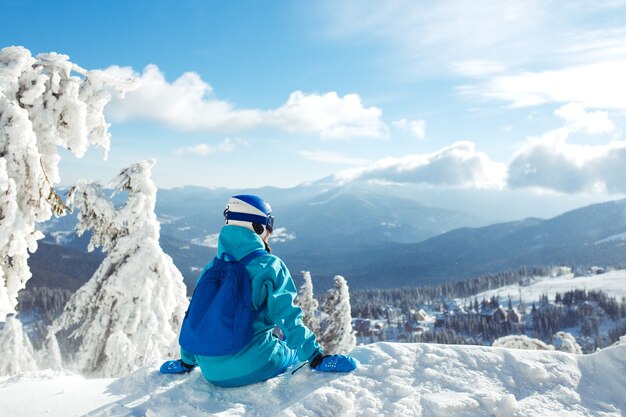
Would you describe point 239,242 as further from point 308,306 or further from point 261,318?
point 308,306

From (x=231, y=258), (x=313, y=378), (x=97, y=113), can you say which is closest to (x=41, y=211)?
(x=97, y=113)

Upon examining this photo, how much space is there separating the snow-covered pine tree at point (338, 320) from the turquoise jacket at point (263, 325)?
18.4m

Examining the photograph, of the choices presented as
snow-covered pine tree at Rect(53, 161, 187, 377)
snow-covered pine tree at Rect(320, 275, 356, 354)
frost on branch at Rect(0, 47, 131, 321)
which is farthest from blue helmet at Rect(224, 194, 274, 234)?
snow-covered pine tree at Rect(320, 275, 356, 354)

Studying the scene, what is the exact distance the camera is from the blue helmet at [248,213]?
4.71 meters

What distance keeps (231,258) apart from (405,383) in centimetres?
224

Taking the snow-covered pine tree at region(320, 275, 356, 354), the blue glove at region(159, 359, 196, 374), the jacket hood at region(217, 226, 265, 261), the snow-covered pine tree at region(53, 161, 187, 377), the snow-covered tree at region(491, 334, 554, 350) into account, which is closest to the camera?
the jacket hood at region(217, 226, 265, 261)

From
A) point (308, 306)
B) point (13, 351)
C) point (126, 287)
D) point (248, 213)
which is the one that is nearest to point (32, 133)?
point (248, 213)

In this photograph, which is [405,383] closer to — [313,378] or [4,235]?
[313,378]

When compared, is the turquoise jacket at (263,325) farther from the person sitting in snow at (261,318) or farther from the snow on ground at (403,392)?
the snow on ground at (403,392)

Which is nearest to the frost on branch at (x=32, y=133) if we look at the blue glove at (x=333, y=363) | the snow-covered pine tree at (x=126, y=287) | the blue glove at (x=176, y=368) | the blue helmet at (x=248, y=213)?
the blue glove at (x=176, y=368)

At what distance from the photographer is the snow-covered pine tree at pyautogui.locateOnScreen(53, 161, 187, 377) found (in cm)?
1295

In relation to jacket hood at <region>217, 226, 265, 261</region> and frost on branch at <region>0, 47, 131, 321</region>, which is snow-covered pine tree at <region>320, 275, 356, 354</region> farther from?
jacket hood at <region>217, 226, 265, 261</region>

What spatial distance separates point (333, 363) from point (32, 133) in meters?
6.18

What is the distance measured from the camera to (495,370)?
4.32 m
